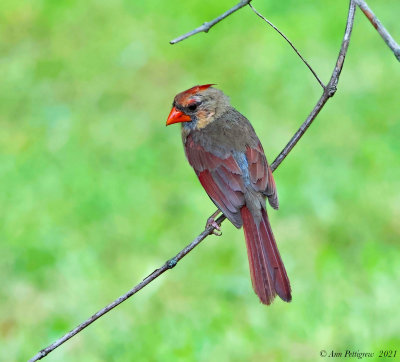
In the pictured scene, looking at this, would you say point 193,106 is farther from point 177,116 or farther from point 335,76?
point 335,76

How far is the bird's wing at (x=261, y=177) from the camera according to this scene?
3715 millimetres

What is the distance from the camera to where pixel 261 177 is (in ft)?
12.3

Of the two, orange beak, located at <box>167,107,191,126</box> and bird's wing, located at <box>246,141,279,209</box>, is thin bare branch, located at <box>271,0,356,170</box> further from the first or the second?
orange beak, located at <box>167,107,191,126</box>

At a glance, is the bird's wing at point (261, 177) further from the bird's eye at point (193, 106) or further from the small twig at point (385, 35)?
the small twig at point (385, 35)

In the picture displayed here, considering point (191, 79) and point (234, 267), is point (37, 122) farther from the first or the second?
point (234, 267)

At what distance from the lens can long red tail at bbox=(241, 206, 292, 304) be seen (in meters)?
2.97

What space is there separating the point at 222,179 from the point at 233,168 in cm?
8

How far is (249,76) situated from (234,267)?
3.04 meters

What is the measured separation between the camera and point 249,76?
8.16m

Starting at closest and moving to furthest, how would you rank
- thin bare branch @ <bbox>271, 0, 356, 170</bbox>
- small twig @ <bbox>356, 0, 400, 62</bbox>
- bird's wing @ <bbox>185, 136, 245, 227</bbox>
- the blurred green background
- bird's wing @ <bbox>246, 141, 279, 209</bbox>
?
small twig @ <bbox>356, 0, 400, 62</bbox>, thin bare branch @ <bbox>271, 0, 356, 170</bbox>, bird's wing @ <bbox>185, 136, 245, 227</bbox>, bird's wing @ <bbox>246, 141, 279, 209</bbox>, the blurred green background

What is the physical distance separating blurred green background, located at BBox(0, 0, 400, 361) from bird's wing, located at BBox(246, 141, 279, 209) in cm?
156

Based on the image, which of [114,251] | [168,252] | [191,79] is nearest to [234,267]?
[168,252]

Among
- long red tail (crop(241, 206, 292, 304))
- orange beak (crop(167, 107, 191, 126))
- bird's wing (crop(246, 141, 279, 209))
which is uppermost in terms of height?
orange beak (crop(167, 107, 191, 126))

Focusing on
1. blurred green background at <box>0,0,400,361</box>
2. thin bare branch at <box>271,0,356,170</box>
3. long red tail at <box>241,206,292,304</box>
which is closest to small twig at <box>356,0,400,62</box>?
thin bare branch at <box>271,0,356,170</box>
